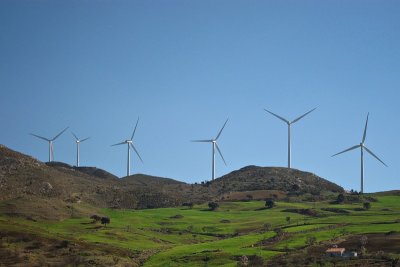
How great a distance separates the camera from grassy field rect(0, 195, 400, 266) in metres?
129

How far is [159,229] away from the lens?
178125 mm

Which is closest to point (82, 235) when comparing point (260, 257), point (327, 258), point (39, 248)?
point (39, 248)

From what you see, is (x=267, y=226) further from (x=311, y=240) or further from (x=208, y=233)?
(x=311, y=240)

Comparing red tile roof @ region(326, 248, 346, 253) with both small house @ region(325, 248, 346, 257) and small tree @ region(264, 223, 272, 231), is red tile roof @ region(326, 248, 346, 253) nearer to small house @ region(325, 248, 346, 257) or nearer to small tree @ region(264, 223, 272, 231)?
small house @ region(325, 248, 346, 257)

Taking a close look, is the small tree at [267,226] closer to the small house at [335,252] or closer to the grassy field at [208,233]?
the grassy field at [208,233]

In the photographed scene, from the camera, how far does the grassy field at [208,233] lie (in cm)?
12888

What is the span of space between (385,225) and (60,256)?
67064 mm

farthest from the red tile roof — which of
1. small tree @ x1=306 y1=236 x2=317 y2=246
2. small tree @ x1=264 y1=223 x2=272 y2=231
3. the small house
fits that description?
small tree @ x1=264 y1=223 x2=272 y2=231

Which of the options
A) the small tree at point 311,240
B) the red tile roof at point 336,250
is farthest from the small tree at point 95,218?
the red tile roof at point 336,250

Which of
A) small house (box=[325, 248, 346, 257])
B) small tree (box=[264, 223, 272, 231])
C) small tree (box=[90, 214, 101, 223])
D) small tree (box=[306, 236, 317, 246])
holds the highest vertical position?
small tree (box=[90, 214, 101, 223])

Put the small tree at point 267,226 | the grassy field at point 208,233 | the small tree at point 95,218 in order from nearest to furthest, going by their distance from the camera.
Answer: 1. the grassy field at point 208,233
2. the small tree at point 267,226
3. the small tree at point 95,218

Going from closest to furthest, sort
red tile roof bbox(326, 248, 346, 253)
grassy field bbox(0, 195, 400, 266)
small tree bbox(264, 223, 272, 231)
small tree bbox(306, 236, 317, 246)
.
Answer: red tile roof bbox(326, 248, 346, 253)
grassy field bbox(0, 195, 400, 266)
small tree bbox(306, 236, 317, 246)
small tree bbox(264, 223, 272, 231)

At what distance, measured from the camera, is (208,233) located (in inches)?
6742

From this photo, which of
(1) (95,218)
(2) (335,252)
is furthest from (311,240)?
(1) (95,218)
